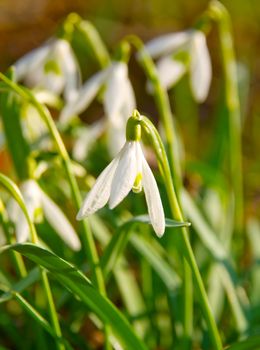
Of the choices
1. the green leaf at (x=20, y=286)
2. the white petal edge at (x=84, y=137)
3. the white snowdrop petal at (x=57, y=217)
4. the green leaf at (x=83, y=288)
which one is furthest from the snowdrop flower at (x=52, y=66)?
the green leaf at (x=83, y=288)

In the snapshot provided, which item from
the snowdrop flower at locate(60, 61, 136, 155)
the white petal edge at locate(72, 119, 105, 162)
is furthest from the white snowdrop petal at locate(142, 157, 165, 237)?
the white petal edge at locate(72, 119, 105, 162)

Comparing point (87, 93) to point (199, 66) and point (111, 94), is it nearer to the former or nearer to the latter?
point (111, 94)

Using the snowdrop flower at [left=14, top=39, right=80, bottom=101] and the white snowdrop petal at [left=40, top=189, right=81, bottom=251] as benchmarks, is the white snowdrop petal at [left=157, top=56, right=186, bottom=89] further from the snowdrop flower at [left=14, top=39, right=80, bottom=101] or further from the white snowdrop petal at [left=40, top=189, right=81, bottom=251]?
the white snowdrop petal at [left=40, top=189, right=81, bottom=251]

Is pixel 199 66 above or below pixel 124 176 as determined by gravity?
above

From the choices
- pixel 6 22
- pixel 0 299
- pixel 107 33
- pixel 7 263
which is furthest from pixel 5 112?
pixel 6 22

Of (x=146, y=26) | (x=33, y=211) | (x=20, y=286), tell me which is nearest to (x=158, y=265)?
(x=33, y=211)

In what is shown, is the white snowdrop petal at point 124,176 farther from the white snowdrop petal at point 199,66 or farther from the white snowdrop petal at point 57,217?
the white snowdrop petal at point 199,66
